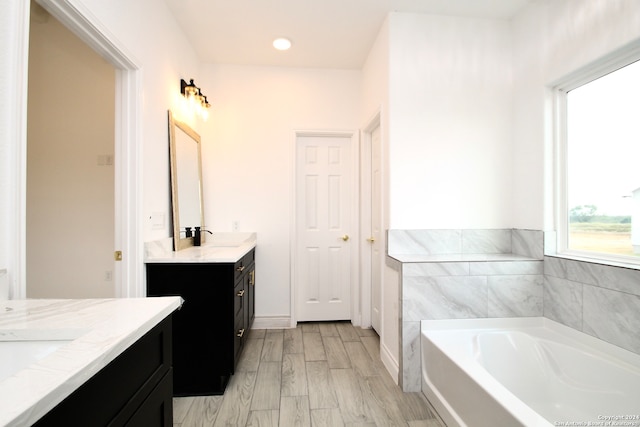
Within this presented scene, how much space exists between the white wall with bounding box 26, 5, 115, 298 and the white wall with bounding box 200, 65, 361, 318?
879mm

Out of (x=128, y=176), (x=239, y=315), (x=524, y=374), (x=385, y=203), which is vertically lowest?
(x=524, y=374)

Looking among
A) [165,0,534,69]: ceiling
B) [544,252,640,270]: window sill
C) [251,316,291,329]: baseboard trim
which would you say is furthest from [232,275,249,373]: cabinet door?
[544,252,640,270]: window sill

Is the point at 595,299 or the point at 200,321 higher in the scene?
the point at 595,299

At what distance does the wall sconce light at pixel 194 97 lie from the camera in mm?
2625

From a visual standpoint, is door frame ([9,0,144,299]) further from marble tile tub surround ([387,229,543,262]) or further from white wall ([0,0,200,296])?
marble tile tub surround ([387,229,543,262])

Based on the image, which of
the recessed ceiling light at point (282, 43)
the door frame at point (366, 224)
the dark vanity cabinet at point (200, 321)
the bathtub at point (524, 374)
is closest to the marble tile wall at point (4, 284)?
the dark vanity cabinet at point (200, 321)

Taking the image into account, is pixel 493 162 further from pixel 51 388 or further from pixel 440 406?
pixel 51 388

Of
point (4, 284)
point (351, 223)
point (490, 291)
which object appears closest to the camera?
point (4, 284)

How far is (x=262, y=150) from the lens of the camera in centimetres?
325

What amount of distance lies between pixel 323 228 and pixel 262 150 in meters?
1.05

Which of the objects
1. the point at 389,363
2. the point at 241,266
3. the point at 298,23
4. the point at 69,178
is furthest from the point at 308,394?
the point at 298,23

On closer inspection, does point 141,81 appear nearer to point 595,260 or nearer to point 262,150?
point 262,150

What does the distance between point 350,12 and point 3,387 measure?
9.01 feet

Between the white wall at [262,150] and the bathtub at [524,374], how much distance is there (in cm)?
172
